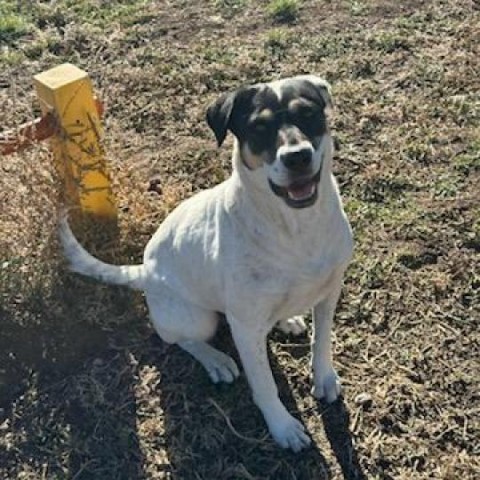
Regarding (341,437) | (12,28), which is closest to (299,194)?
(341,437)

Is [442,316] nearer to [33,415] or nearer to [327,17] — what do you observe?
[33,415]

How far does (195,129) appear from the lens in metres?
5.80

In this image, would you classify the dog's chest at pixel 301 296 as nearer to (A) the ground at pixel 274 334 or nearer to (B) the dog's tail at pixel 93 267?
(A) the ground at pixel 274 334

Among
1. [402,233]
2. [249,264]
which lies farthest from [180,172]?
[249,264]

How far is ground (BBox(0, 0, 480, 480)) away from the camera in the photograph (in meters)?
3.80

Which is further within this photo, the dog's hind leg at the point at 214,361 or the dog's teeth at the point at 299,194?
the dog's hind leg at the point at 214,361

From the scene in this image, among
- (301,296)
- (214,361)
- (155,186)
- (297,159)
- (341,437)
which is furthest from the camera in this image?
(155,186)

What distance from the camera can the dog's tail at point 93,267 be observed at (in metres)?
4.21

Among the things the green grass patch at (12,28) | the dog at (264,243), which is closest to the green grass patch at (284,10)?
the green grass patch at (12,28)

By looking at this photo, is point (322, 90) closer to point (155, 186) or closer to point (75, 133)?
point (75, 133)

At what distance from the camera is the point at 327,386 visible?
390 centimetres

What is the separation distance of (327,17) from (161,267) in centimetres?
357

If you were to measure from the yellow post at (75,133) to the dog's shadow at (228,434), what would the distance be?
106cm

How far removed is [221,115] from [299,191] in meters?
0.42
